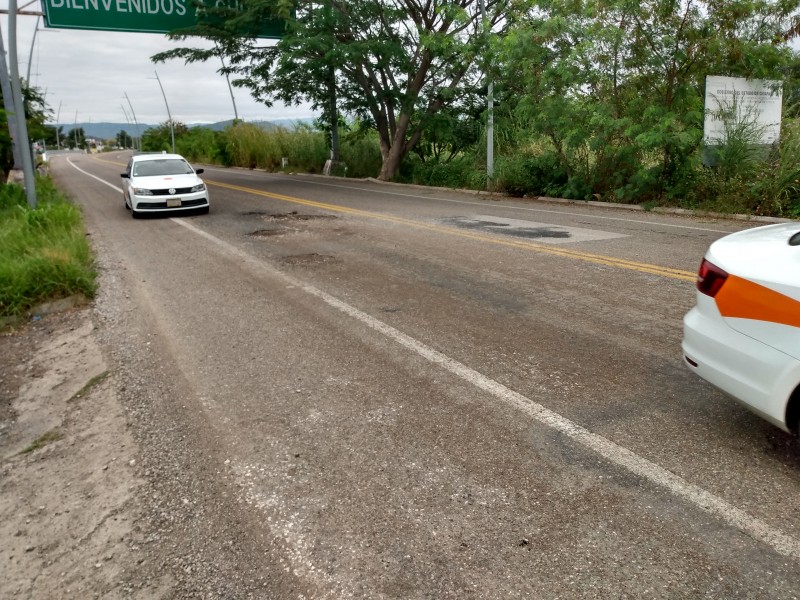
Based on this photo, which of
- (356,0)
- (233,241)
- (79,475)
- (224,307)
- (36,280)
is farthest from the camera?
(356,0)

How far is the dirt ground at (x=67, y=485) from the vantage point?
271cm

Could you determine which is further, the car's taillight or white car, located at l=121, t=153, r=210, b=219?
white car, located at l=121, t=153, r=210, b=219

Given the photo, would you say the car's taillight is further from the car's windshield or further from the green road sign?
the green road sign

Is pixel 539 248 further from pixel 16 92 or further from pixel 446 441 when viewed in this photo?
pixel 16 92

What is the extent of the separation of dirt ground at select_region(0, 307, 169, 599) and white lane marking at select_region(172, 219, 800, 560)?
89.4 inches

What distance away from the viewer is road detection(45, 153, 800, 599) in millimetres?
2643

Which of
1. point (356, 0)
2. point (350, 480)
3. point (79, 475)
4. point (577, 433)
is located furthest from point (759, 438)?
point (356, 0)

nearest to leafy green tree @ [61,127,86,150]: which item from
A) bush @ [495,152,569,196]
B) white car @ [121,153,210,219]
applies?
white car @ [121,153,210,219]

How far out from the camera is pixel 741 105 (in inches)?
559

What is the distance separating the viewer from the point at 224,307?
679cm

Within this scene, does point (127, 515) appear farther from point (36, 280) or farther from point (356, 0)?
point (356, 0)

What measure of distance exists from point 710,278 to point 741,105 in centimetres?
1293

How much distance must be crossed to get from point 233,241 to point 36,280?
398cm

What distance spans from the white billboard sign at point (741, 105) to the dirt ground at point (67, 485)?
13.7m
